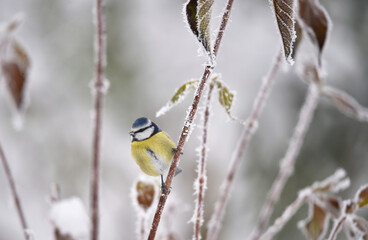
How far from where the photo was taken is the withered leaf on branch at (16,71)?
0.43 meters

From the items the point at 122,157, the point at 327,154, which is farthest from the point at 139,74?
the point at 327,154

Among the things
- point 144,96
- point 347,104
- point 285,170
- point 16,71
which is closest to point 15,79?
point 16,71

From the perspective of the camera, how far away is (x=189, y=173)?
7.41 feet

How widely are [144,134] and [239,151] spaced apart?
0.54 feet

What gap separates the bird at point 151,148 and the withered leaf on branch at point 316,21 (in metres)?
0.24

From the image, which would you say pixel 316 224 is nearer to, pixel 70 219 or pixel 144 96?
pixel 70 219

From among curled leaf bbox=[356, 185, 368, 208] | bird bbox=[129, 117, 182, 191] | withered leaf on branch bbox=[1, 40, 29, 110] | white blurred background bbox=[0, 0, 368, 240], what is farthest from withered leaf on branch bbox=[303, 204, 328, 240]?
white blurred background bbox=[0, 0, 368, 240]

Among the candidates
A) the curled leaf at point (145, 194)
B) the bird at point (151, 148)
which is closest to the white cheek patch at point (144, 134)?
the bird at point (151, 148)

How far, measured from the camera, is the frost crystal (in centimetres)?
41

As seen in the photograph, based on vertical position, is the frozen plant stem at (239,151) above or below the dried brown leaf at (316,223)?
above

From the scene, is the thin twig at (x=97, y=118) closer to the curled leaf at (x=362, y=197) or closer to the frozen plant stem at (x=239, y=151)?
the frozen plant stem at (x=239, y=151)

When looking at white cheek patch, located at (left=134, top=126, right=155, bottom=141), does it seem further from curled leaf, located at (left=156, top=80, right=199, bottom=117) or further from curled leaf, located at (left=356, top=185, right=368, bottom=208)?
curled leaf, located at (left=356, top=185, right=368, bottom=208)

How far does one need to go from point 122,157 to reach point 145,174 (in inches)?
96.2

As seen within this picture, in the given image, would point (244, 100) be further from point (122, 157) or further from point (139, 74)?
point (122, 157)
